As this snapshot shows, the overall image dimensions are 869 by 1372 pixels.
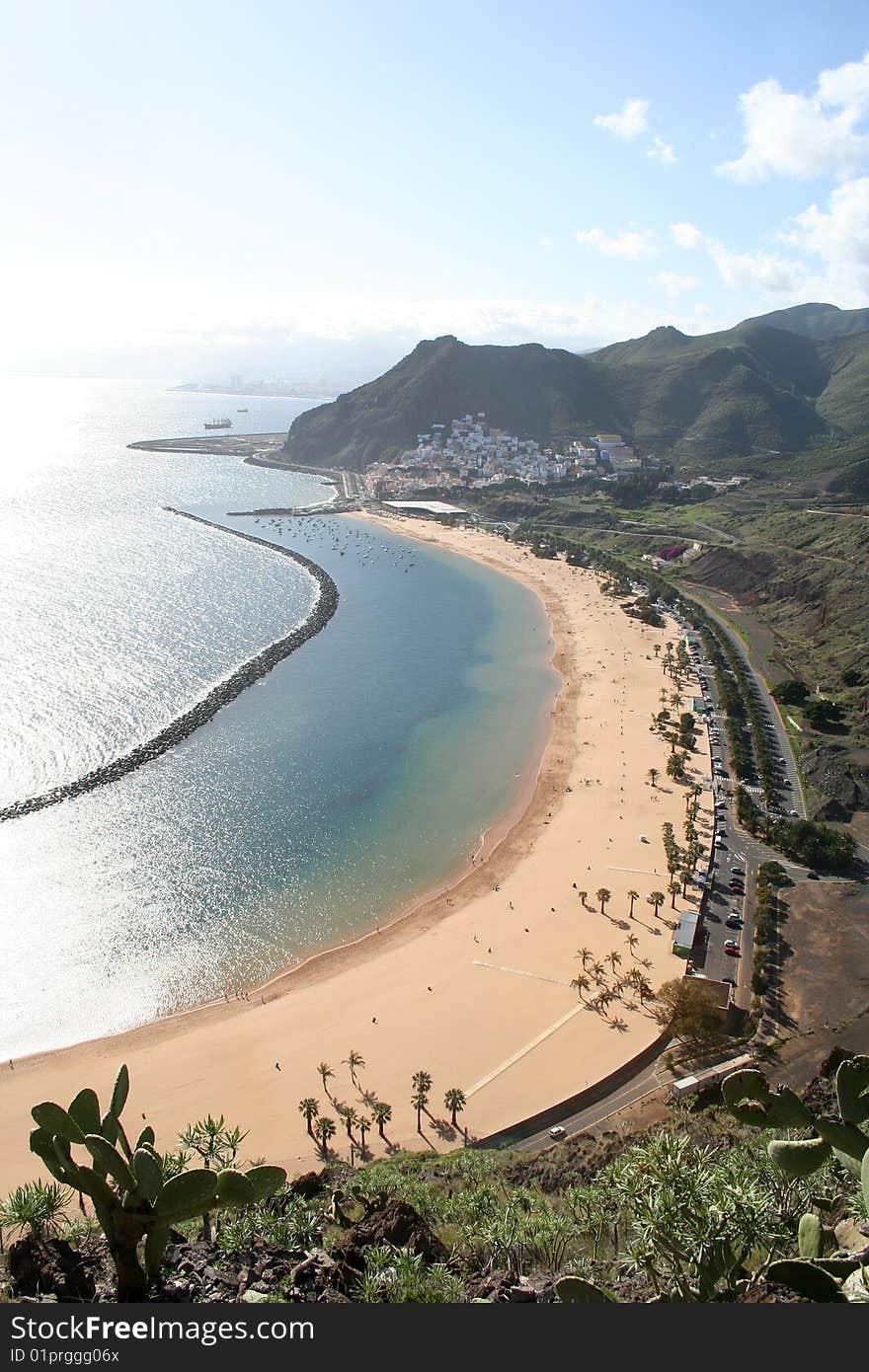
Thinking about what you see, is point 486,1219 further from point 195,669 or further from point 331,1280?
point 195,669

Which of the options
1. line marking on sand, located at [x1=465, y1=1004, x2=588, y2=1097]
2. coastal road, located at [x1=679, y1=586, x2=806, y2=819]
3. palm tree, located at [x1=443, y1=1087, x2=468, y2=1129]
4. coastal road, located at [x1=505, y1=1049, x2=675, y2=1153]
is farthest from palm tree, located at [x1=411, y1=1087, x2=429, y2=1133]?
coastal road, located at [x1=679, y1=586, x2=806, y2=819]

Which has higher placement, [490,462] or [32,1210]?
[490,462]

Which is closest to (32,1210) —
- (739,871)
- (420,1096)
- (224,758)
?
(420,1096)

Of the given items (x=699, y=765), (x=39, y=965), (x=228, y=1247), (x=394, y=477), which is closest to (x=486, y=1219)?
(x=228, y=1247)

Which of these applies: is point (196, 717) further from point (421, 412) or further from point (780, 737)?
point (421, 412)

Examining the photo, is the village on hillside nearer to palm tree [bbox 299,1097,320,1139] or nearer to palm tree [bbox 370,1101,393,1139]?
palm tree [bbox 299,1097,320,1139]
